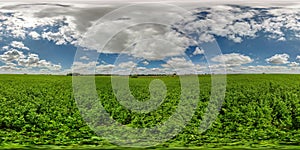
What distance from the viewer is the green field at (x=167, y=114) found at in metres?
11.2

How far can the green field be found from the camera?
11.2 meters

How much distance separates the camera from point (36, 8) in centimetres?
1570

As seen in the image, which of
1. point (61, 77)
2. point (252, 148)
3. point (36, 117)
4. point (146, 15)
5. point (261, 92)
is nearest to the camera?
point (252, 148)

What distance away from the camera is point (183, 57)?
1341 cm

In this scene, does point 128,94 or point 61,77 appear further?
point 61,77

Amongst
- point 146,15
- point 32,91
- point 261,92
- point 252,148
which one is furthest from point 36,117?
point 261,92

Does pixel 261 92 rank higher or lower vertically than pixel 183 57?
lower

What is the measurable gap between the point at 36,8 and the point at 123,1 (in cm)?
331

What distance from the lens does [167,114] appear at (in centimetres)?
1299

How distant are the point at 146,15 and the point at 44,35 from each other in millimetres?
2912

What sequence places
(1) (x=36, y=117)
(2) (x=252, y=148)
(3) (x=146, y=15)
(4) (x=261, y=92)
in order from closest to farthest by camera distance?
(2) (x=252, y=148), (1) (x=36, y=117), (3) (x=146, y=15), (4) (x=261, y=92)

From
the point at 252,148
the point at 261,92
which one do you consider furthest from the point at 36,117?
the point at 261,92

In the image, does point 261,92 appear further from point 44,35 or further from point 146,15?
point 44,35

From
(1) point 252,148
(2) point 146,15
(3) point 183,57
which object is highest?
(2) point 146,15
